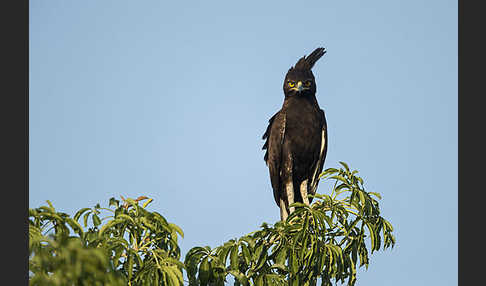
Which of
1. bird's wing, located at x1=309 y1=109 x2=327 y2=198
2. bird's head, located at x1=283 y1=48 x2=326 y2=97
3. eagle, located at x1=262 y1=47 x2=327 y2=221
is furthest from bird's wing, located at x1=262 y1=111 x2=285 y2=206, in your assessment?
bird's wing, located at x1=309 y1=109 x2=327 y2=198

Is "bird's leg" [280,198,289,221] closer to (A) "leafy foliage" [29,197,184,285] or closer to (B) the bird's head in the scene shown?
(B) the bird's head

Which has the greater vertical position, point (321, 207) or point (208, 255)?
point (321, 207)

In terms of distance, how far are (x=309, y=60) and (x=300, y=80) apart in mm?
677

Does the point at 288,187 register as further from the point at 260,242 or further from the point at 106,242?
the point at 106,242

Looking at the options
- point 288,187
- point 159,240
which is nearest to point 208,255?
point 159,240

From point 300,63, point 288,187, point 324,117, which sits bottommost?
point 288,187

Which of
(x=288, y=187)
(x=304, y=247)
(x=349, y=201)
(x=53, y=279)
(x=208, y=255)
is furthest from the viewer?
(x=288, y=187)

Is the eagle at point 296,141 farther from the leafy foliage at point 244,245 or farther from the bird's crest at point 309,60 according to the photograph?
the leafy foliage at point 244,245

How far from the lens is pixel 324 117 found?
9977mm

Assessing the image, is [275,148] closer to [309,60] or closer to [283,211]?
[283,211]

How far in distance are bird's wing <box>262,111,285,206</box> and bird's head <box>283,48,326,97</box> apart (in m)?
0.46

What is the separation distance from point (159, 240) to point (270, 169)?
413 centimetres

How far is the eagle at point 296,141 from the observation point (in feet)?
31.6

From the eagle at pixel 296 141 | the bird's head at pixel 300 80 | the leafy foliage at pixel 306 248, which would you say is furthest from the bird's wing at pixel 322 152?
the leafy foliage at pixel 306 248
